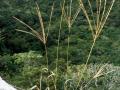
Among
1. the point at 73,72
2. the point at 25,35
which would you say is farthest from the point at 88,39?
the point at 73,72

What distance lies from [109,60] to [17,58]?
1.75 meters

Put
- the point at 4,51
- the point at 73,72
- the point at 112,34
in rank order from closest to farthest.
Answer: the point at 73,72
the point at 4,51
the point at 112,34

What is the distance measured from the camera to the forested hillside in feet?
27.0

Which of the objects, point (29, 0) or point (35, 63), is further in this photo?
point (29, 0)

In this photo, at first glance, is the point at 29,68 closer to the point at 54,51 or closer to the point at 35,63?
the point at 35,63

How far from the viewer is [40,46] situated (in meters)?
9.48

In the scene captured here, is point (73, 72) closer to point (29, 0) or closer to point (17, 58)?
point (17, 58)

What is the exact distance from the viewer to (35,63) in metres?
8.52

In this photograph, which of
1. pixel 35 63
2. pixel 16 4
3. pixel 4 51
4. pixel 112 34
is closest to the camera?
pixel 35 63

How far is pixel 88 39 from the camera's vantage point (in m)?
9.86

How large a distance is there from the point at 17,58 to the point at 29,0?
3617mm

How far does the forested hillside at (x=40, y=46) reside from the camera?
8.23 meters

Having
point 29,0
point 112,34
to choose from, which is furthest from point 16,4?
point 112,34

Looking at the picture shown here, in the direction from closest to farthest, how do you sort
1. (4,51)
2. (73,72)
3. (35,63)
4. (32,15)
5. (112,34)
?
1. (73,72)
2. (35,63)
3. (4,51)
4. (112,34)
5. (32,15)
